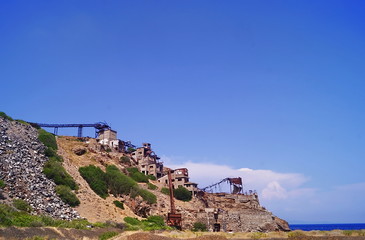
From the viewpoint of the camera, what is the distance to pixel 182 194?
71.5 metres

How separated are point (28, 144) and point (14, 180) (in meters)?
13.2

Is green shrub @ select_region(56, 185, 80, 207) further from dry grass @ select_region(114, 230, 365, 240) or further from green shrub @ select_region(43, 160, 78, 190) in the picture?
dry grass @ select_region(114, 230, 365, 240)

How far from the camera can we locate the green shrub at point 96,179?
53106 millimetres

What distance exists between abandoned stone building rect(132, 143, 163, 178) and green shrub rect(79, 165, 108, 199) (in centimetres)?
2404

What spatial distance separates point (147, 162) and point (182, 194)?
16.9m

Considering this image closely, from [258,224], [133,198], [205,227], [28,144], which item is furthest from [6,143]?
Answer: [258,224]

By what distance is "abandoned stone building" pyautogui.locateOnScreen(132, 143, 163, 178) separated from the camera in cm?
8268

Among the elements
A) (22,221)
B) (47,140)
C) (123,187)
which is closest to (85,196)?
(123,187)

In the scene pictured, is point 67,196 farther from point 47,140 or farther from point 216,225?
point 216,225

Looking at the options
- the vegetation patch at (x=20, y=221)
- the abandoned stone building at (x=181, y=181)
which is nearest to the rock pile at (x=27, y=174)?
the vegetation patch at (x=20, y=221)

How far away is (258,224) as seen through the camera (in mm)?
67375

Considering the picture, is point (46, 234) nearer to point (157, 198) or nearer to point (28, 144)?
point (28, 144)

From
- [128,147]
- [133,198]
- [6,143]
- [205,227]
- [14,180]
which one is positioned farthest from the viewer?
[128,147]

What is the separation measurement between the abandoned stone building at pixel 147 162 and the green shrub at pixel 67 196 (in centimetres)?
3896
